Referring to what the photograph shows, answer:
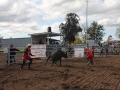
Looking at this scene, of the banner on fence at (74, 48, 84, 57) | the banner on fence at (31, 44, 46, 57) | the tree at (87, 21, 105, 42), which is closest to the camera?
the banner on fence at (31, 44, 46, 57)

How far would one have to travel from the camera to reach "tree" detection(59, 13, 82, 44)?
180 ft

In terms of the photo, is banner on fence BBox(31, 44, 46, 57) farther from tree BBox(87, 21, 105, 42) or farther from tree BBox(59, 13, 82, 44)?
tree BBox(87, 21, 105, 42)

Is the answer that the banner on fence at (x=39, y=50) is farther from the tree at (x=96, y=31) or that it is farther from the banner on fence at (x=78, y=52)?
the tree at (x=96, y=31)

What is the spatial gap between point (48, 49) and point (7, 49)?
5649 millimetres

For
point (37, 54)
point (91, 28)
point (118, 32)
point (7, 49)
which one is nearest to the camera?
point (7, 49)

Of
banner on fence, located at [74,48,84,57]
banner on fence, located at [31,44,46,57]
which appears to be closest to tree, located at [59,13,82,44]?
banner on fence, located at [74,48,84,57]

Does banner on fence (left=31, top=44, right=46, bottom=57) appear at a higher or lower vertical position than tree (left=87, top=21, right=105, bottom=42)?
lower

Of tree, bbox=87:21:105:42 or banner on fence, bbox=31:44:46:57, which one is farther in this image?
tree, bbox=87:21:105:42

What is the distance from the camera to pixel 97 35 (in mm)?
76250

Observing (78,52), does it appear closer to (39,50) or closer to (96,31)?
(39,50)

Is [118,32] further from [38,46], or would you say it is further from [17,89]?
[17,89]

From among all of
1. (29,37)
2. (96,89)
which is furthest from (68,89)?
(29,37)

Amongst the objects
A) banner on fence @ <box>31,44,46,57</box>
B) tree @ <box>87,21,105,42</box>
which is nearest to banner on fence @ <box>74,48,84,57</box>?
banner on fence @ <box>31,44,46,57</box>

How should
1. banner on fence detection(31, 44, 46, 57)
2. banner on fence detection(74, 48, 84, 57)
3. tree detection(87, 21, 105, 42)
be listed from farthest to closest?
tree detection(87, 21, 105, 42) < banner on fence detection(74, 48, 84, 57) < banner on fence detection(31, 44, 46, 57)
